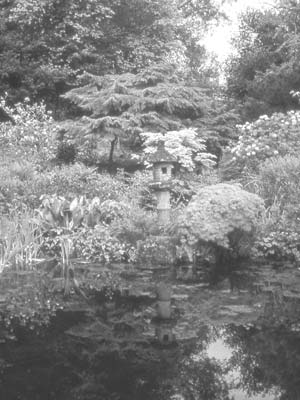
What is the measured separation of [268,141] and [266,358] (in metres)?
7.89

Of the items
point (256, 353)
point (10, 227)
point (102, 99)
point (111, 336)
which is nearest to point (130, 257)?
point (10, 227)

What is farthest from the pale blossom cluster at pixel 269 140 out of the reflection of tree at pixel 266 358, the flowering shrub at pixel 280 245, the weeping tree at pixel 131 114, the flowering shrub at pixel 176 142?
the reflection of tree at pixel 266 358

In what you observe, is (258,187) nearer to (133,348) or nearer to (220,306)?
(220,306)

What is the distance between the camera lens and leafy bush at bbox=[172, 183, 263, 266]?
736cm

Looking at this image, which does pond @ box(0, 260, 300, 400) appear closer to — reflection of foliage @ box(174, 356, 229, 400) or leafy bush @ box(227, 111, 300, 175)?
reflection of foliage @ box(174, 356, 229, 400)

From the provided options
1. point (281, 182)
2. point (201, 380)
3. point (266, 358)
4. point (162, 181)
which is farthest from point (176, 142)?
point (201, 380)

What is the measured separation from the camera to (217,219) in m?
7.46

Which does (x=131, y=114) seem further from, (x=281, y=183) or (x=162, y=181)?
(x=281, y=183)

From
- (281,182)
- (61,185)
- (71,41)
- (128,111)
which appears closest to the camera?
(281,182)

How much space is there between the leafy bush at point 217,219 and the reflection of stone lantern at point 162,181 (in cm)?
104

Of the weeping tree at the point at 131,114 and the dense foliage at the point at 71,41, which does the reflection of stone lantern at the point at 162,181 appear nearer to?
the weeping tree at the point at 131,114

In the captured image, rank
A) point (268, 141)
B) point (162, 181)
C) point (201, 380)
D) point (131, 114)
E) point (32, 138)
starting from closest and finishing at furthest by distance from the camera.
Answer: point (201, 380) → point (162, 181) → point (268, 141) → point (131, 114) → point (32, 138)

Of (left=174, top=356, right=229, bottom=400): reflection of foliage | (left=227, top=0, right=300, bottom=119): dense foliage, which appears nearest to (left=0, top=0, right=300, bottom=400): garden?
(left=174, top=356, right=229, bottom=400): reflection of foliage

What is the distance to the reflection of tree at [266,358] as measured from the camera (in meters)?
3.72
